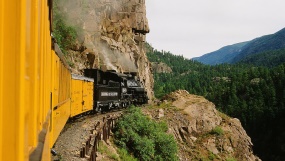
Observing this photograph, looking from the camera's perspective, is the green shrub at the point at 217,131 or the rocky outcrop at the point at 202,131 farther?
the green shrub at the point at 217,131

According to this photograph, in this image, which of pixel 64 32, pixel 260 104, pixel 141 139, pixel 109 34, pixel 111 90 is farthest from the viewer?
pixel 260 104

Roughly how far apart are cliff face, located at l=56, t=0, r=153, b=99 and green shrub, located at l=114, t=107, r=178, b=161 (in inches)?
483

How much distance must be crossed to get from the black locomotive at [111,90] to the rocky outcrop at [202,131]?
3.37 m

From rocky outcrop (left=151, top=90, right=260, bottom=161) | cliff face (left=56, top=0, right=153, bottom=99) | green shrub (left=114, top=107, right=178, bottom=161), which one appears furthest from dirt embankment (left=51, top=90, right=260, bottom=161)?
cliff face (left=56, top=0, right=153, bottom=99)

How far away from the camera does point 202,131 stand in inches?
1291

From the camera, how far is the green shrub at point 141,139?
1983cm

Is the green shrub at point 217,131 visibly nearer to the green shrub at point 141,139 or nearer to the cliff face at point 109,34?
the green shrub at point 141,139

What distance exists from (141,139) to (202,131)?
45.8 ft

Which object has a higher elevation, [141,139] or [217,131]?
[141,139]

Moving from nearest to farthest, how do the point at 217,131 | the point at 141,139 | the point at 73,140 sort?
the point at 73,140 < the point at 141,139 < the point at 217,131

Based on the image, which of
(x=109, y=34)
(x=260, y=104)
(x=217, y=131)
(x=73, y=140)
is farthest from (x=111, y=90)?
(x=260, y=104)

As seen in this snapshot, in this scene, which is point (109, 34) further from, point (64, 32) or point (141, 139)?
point (141, 139)

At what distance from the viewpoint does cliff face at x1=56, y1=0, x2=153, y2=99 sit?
128 ft

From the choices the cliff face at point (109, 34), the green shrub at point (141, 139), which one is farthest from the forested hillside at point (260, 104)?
the green shrub at point (141, 139)
